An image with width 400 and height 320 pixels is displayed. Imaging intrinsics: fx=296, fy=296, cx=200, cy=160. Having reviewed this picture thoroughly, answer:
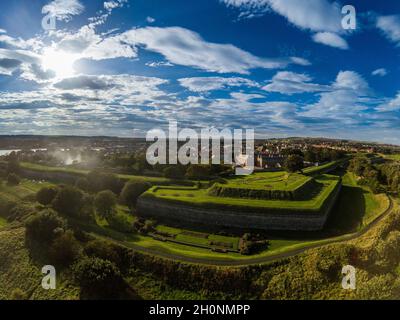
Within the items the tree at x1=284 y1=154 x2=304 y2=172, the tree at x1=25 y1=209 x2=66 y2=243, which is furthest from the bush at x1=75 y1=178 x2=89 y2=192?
the tree at x1=284 y1=154 x2=304 y2=172

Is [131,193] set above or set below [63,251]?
above

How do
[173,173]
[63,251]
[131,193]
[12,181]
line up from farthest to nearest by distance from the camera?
[12,181], [173,173], [131,193], [63,251]

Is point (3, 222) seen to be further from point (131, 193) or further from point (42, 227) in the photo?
point (131, 193)

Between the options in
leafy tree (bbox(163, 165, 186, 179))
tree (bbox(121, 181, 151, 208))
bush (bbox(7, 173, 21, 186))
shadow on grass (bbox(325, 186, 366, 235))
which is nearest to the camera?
shadow on grass (bbox(325, 186, 366, 235))

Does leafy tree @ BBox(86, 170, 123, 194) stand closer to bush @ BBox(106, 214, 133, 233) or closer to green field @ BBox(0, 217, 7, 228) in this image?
bush @ BBox(106, 214, 133, 233)

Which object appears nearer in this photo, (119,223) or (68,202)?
(119,223)

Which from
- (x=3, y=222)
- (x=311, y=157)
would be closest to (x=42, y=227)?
(x=3, y=222)
